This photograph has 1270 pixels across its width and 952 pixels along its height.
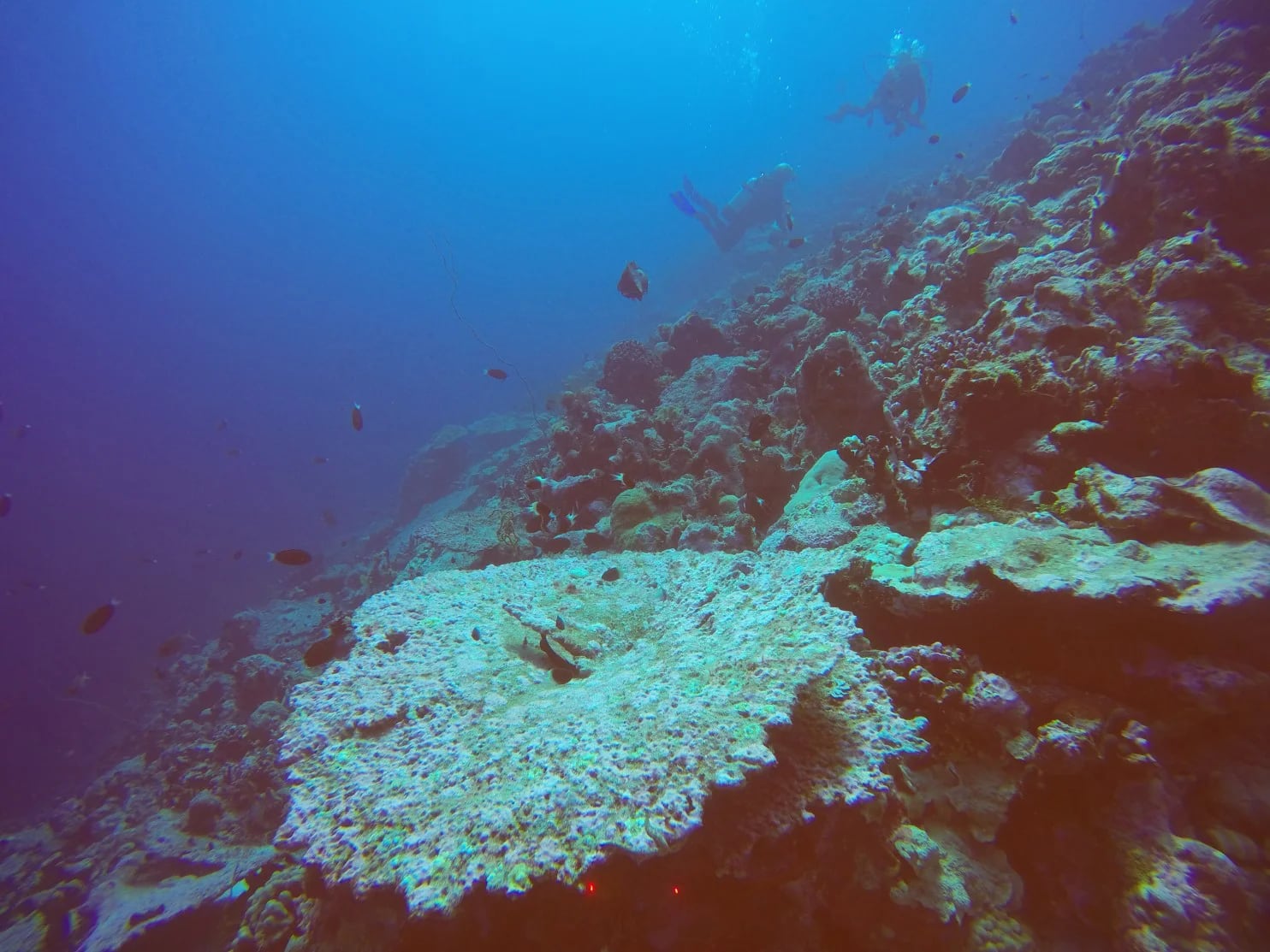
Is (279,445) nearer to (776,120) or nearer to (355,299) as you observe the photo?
(355,299)

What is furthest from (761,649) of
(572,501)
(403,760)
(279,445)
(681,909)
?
(279,445)

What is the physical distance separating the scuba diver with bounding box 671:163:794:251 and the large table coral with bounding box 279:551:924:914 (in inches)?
1185

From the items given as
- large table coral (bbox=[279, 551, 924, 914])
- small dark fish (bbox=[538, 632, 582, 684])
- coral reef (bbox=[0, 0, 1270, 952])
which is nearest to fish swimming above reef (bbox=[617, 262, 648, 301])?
coral reef (bbox=[0, 0, 1270, 952])

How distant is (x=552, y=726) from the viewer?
126 inches

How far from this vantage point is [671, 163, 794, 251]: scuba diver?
30.4 metres

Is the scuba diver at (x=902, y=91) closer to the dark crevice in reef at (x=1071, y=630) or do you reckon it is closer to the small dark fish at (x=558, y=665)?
the dark crevice in reef at (x=1071, y=630)

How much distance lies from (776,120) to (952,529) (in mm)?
129418

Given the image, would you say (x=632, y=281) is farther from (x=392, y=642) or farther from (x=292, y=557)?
(x=292, y=557)

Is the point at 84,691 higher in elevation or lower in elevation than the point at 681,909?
lower

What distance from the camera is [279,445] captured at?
230 feet

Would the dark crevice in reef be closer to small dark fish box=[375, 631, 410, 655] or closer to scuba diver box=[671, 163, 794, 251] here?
small dark fish box=[375, 631, 410, 655]

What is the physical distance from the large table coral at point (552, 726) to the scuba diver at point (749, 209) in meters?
30.1

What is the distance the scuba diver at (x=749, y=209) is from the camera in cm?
3041

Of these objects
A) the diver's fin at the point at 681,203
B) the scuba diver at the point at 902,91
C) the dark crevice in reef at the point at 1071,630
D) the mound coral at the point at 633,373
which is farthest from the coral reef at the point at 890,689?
the scuba diver at the point at 902,91
